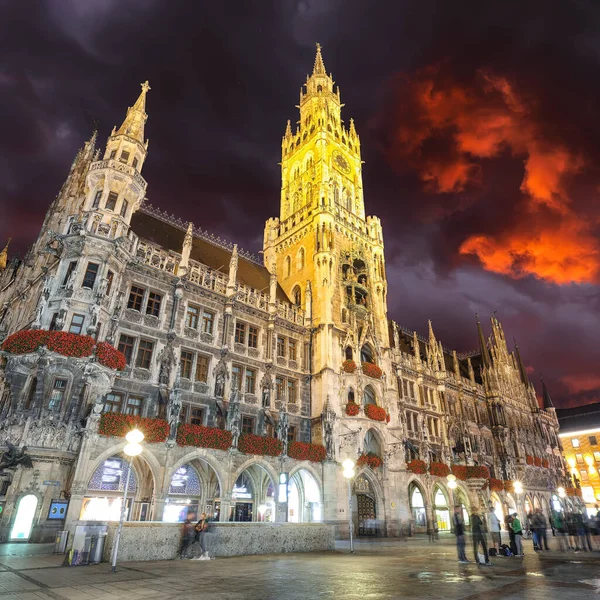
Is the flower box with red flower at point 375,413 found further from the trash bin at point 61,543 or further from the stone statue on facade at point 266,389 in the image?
the trash bin at point 61,543

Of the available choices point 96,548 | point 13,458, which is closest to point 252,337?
point 13,458

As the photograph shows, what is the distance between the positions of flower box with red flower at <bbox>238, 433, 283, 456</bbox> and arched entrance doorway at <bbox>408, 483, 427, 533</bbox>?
1957 centimetres

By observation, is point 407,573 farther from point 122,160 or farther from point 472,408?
point 472,408

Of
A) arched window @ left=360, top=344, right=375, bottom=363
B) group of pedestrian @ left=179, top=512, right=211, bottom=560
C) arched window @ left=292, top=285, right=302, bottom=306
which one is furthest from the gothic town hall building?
group of pedestrian @ left=179, top=512, right=211, bottom=560

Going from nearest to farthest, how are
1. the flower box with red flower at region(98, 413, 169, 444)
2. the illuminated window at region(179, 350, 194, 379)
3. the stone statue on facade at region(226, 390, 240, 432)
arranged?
the flower box with red flower at region(98, 413, 169, 444) → the stone statue on facade at region(226, 390, 240, 432) → the illuminated window at region(179, 350, 194, 379)

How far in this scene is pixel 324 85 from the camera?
2395 inches

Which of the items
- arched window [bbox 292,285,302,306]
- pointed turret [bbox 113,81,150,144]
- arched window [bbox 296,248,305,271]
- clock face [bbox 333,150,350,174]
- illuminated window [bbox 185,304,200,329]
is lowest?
illuminated window [bbox 185,304,200,329]

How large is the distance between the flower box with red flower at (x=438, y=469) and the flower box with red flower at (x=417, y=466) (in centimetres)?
132

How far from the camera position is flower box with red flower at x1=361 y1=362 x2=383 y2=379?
1490 inches

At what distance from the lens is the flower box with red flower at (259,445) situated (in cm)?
2742

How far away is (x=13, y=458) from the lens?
19141 mm

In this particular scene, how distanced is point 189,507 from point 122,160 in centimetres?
2475

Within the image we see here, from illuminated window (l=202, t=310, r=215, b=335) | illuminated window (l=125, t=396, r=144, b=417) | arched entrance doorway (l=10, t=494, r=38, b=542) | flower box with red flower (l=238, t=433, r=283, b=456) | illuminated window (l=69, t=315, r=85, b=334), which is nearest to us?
arched entrance doorway (l=10, t=494, r=38, b=542)

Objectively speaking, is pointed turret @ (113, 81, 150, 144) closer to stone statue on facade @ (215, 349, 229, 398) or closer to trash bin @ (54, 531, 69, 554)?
stone statue on facade @ (215, 349, 229, 398)
